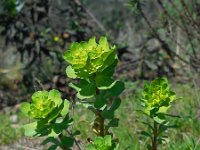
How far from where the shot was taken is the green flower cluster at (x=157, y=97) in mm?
1614

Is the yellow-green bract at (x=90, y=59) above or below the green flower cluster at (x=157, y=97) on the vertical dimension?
above

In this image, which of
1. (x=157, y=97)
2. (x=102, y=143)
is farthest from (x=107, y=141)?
(x=157, y=97)

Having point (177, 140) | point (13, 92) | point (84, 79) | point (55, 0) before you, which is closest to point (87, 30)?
point (55, 0)

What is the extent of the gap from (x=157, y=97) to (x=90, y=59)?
28 centimetres

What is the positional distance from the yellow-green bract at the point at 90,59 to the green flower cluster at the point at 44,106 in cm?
10

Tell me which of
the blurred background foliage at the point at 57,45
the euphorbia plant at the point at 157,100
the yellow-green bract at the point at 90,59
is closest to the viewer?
the yellow-green bract at the point at 90,59

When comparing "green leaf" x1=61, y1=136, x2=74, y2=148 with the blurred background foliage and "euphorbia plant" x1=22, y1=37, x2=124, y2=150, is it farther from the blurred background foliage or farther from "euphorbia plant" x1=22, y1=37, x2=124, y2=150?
the blurred background foliage

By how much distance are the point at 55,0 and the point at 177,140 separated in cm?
318

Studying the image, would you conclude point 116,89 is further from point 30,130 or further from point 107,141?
point 30,130

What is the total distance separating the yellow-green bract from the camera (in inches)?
59.1

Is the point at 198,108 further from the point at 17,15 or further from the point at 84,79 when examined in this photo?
the point at 17,15

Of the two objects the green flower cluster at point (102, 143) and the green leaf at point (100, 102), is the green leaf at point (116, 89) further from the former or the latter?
the green flower cluster at point (102, 143)

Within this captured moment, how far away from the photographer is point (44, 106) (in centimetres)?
155

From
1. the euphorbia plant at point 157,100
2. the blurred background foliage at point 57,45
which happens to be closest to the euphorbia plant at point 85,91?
the euphorbia plant at point 157,100
